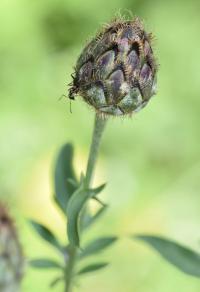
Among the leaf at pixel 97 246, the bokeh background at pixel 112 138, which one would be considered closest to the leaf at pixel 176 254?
the leaf at pixel 97 246

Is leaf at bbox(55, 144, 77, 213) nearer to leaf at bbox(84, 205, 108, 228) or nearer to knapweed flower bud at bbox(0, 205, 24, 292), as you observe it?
leaf at bbox(84, 205, 108, 228)

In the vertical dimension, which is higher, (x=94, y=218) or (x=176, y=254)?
(x=94, y=218)

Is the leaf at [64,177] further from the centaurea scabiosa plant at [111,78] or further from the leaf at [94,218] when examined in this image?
the centaurea scabiosa plant at [111,78]

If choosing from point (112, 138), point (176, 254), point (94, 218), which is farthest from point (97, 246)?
point (112, 138)

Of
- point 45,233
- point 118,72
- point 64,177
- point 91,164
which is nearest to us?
point 118,72

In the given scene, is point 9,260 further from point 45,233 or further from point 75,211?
point 75,211

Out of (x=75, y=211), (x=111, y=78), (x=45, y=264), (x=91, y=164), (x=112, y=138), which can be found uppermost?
(x=112, y=138)

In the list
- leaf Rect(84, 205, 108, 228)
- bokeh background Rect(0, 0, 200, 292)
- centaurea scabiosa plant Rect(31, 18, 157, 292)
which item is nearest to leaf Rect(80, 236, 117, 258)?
leaf Rect(84, 205, 108, 228)
